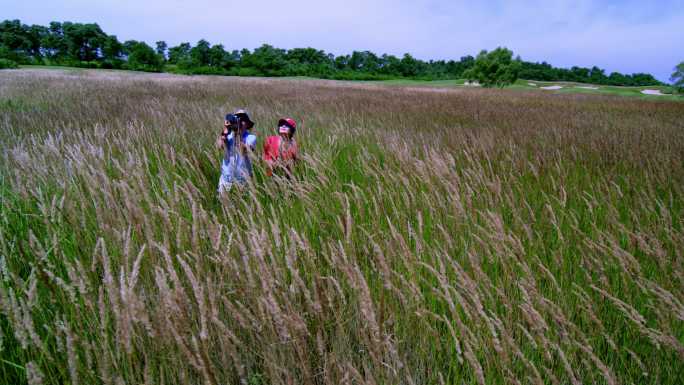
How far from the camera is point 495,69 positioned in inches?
1709

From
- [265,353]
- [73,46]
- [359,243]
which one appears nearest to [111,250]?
[265,353]

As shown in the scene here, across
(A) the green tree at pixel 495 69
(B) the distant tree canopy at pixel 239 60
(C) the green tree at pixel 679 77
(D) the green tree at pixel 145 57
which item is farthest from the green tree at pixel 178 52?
(C) the green tree at pixel 679 77

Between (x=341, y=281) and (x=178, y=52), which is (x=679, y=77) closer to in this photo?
(x=341, y=281)

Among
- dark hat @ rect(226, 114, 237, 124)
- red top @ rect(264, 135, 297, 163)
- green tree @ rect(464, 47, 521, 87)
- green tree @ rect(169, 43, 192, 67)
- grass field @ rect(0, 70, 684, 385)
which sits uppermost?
green tree @ rect(169, 43, 192, 67)

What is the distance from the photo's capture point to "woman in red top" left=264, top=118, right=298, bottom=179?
2.85 meters

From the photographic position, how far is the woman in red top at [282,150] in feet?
9.35

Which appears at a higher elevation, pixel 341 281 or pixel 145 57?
pixel 145 57

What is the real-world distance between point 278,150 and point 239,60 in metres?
79.0

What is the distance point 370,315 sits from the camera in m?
0.90

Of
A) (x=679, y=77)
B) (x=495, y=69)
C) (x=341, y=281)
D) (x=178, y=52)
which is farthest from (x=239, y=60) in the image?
(x=341, y=281)

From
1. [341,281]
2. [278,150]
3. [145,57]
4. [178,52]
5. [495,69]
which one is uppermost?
[178,52]

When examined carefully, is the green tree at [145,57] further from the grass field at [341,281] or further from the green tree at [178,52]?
the grass field at [341,281]

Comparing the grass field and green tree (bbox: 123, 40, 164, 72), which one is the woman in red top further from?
green tree (bbox: 123, 40, 164, 72)

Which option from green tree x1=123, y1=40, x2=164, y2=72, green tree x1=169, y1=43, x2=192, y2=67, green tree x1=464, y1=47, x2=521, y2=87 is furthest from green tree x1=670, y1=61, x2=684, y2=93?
green tree x1=169, y1=43, x2=192, y2=67
